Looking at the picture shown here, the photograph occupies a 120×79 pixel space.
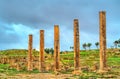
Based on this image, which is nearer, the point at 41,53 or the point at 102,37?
the point at 102,37

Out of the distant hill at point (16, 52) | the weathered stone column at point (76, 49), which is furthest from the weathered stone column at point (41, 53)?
the distant hill at point (16, 52)

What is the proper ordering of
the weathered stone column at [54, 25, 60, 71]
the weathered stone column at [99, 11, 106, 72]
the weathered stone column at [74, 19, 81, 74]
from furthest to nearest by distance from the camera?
the weathered stone column at [54, 25, 60, 71] → the weathered stone column at [74, 19, 81, 74] → the weathered stone column at [99, 11, 106, 72]

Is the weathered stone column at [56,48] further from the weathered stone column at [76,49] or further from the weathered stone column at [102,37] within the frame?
the weathered stone column at [102,37]

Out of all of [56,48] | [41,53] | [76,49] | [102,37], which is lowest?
[41,53]

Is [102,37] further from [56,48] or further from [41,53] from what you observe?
[41,53]

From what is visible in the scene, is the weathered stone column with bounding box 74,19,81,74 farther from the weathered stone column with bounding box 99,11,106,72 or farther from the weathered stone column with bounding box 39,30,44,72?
the weathered stone column with bounding box 39,30,44,72

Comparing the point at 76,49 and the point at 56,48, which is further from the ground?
the point at 56,48

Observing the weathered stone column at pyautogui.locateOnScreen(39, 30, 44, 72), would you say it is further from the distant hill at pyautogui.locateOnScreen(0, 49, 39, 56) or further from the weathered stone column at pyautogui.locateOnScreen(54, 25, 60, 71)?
the distant hill at pyautogui.locateOnScreen(0, 49, 39, 56)

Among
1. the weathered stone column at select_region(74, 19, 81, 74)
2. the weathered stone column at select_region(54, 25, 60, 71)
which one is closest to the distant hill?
the weathered stone column at select_region(54, 25, 60, 71)

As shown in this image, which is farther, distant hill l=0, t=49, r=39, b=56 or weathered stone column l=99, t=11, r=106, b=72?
distant hill l=0, t=49, r=39, b=56

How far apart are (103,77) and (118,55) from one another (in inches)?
1773

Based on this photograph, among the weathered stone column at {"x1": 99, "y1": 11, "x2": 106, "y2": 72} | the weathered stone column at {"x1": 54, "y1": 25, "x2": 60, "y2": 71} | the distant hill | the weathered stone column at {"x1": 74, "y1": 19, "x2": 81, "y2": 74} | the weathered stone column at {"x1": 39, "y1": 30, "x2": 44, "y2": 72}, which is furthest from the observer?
the distant hill

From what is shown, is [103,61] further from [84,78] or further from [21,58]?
[21,58]

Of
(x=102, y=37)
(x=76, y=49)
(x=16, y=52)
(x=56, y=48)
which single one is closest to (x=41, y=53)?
(x=56, y=48)
